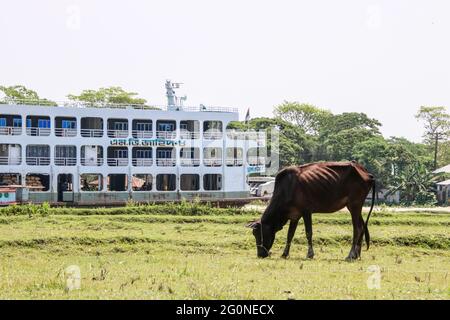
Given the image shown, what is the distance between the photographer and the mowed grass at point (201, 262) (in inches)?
407

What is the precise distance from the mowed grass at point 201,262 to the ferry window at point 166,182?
17.3 metres

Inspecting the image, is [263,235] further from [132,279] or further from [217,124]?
[217,124]

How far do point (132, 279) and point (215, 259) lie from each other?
4.56 metres

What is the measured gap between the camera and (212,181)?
45.6 m

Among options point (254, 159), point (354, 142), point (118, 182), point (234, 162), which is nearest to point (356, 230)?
point (234, 162)

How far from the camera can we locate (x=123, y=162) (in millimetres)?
43844

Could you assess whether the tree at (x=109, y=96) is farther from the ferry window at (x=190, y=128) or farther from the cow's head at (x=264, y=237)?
the cow's head at (x=264, y=237)

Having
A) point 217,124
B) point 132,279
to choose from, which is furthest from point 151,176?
point 132,279

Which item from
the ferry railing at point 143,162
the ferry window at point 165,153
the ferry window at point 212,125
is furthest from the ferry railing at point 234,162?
the ferry railing at point 143,162

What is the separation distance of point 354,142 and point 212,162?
26.1 m

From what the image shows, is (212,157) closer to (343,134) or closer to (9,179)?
(9,179)

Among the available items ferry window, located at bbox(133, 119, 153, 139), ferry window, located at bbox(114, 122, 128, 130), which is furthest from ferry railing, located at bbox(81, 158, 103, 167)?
ferry window, located at bbox(133, 119, 153, 139)

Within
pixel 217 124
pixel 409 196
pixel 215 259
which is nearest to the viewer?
pixel 215 259
